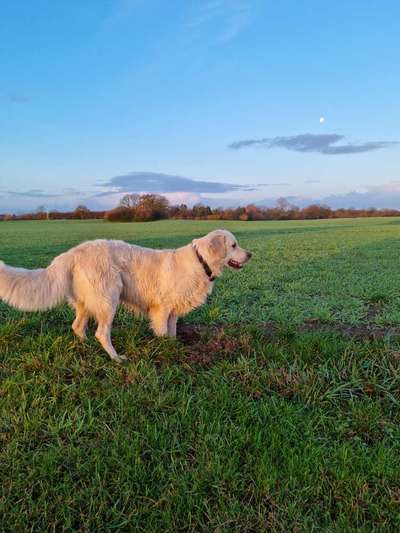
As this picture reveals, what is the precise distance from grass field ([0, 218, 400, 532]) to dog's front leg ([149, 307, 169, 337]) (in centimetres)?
21

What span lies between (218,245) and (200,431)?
2965 millimetres

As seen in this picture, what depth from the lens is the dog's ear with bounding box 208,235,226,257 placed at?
5.70 metres

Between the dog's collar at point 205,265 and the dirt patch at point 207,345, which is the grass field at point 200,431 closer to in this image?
the dirt patch at point 207,345

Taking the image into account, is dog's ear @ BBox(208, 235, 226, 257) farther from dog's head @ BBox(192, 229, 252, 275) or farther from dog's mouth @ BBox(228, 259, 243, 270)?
dog's mouth @ BBox(228, 259, 243, 270)

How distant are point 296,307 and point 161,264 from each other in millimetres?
3390

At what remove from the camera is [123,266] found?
5.36 m

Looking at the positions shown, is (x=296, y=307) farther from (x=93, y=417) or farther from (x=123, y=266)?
(x=93, y=417)

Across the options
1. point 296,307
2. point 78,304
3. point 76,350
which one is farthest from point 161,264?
point 296,307

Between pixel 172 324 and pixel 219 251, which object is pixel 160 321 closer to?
pixel 172 324

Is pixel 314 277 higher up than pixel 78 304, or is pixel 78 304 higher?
pixel 78 304

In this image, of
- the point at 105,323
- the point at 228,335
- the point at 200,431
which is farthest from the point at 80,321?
the point at 200,431

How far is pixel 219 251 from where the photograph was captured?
18.9 feet

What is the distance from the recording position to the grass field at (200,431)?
273 centimetres

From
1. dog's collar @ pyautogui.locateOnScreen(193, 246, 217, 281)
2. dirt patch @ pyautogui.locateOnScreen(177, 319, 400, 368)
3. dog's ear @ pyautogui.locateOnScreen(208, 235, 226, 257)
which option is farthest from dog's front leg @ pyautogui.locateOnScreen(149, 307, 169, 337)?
dog's ear @ pyautogui.locateOnScreen(208, 235, 226, 257)
